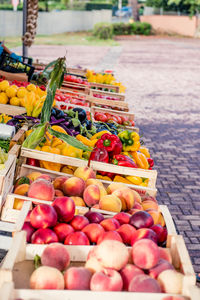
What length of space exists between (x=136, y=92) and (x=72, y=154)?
391 inches

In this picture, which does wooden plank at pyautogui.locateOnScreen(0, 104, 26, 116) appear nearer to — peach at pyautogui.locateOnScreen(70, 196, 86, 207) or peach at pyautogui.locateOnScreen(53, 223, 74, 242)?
peach at pyautogui.locateOnScreen(70, 196, 86, 207)

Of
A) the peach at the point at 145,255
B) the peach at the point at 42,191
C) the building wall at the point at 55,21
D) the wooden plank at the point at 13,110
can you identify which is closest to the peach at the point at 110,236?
the peach at the point at 145,255

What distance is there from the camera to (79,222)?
2383 mm

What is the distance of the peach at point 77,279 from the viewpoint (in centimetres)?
181

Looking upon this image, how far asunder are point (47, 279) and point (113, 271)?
282 mm

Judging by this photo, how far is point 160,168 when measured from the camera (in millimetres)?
6734

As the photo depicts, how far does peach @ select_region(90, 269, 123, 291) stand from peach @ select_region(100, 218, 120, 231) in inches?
21.0

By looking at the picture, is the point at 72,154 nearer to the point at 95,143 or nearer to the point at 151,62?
the point at 95,143

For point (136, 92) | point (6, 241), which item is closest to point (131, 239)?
point (6, 241)

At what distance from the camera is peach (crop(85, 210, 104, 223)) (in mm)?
2445

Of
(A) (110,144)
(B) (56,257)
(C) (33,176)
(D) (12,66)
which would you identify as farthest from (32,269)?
(D) (12,66)

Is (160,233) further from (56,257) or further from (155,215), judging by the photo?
(56,257)

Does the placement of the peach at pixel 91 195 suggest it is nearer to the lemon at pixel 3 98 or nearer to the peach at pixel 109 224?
the peach at pixel 109 224

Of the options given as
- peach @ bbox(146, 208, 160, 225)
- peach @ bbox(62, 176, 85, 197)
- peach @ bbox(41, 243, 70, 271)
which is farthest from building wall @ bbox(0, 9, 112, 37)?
peach @ bbox(41, 243, 70, 271)
